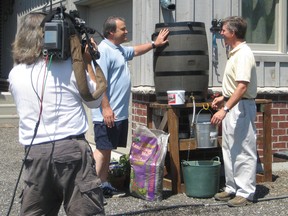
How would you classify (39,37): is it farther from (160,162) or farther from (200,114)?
(200,114)

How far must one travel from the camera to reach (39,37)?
3100 mm

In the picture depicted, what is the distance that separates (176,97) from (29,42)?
262 centimetres

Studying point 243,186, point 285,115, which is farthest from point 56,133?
point 285,115

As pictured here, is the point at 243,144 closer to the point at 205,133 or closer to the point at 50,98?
the point at 205,133

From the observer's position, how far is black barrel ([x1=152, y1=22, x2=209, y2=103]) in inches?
221

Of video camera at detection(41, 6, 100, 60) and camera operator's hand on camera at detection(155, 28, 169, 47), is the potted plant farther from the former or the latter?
video camera at detection(41, 6, 100, 60)

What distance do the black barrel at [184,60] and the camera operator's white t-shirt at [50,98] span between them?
257cm

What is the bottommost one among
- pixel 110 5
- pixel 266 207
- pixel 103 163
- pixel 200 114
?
pixel 266 207

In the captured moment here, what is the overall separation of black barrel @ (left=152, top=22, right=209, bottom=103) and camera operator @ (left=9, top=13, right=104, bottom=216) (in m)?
2.56

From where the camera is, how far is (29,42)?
310 cm

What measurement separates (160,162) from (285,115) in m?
2.26

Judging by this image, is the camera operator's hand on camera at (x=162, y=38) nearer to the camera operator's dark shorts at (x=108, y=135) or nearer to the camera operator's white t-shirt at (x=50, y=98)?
the camera operator's dark shorts at (x=108, y=135)

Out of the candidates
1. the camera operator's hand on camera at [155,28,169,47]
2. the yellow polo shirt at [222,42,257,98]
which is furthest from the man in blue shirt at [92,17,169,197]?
the yellow polo shirt at [222,42,257,98]

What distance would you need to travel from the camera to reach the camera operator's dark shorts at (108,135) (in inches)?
210
